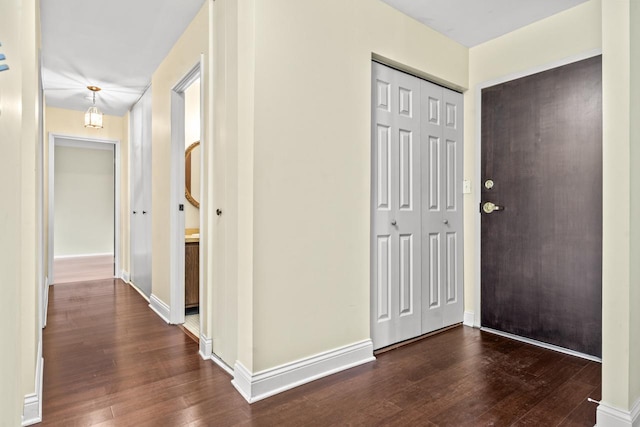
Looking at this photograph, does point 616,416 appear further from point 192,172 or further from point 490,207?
point 192,172

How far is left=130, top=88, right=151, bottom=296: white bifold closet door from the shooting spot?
3.90 meters

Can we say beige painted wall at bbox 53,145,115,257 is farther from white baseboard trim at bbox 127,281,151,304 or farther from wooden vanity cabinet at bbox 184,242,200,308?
wooden vanity cabinet at bbox 184,242,200,308

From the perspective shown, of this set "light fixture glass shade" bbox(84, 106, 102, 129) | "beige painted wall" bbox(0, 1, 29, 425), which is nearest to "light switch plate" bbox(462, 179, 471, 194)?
"beige painted wall" bbox(0, 1, 29, 425)

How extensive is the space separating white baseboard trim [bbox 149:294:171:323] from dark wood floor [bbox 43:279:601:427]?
38cm

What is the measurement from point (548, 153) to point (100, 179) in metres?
8.35

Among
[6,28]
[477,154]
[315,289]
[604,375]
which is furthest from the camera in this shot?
[477,154]

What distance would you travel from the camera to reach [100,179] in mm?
→ 7660

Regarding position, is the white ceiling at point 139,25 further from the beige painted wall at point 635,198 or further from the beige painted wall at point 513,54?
the beige painted wall at point 635,198

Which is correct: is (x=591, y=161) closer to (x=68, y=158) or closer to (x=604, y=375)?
(x=604, y=375)

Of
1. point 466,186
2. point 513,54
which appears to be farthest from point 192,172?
point 513,54

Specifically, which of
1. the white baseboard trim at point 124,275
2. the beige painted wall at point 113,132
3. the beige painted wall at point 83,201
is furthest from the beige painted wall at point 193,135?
the beige painted wall at point 83,201

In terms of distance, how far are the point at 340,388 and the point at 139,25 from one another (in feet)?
9.86

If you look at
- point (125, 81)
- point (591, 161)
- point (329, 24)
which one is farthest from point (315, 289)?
point (125, 81)

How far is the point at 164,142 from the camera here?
10.7 ft
